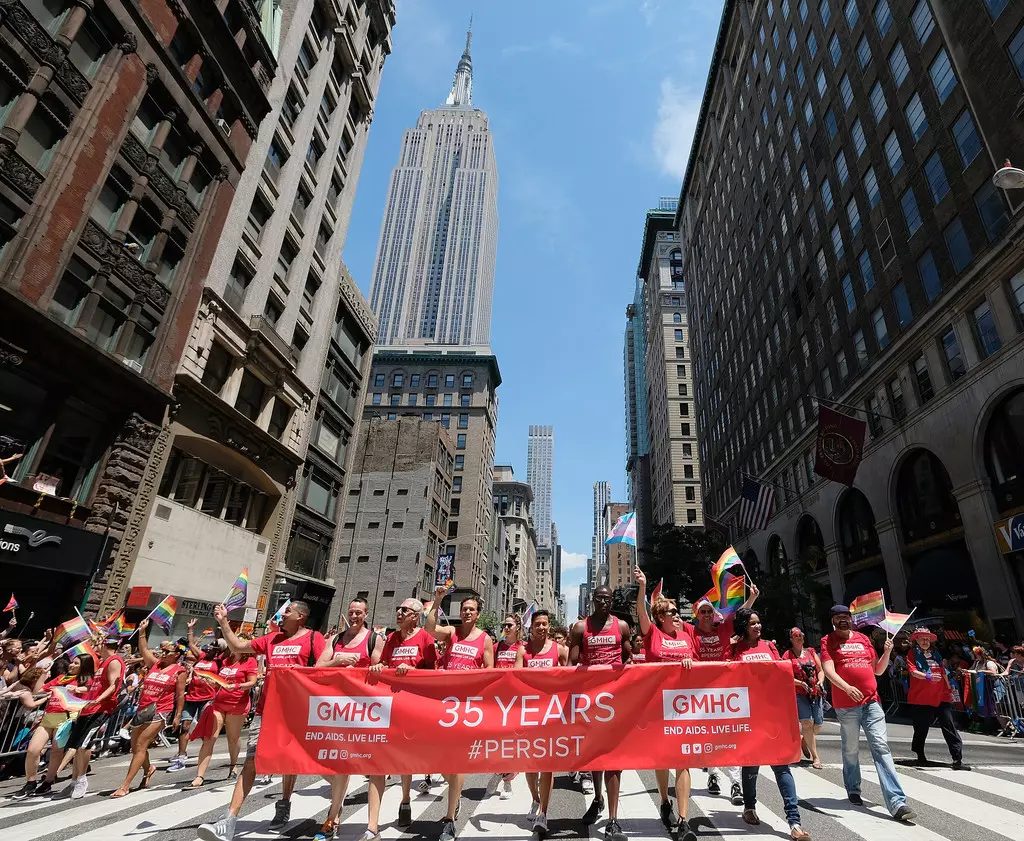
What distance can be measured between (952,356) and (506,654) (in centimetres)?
2645

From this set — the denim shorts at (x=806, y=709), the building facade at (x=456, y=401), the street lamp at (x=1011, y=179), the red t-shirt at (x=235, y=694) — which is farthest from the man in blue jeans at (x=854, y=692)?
the building facade at (x=456, y=401)

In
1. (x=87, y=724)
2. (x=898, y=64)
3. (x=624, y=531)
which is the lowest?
(x=87, y=724)

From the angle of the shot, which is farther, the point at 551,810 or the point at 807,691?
the point at 807,691

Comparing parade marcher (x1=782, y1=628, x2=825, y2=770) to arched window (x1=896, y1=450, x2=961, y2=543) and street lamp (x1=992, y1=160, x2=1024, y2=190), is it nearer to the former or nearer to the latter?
street lamp (x1=992, y1=160, x2=1024, y2=190)

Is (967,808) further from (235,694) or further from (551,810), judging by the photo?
(235,694)

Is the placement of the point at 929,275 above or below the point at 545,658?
above

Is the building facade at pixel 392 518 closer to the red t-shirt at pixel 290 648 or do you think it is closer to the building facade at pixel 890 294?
the building facade at pixel 890 294

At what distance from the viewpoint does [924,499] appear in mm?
27609

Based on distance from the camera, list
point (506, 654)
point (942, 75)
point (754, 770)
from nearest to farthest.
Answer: point (754, 770) → point (506, 654) → point (942, 75)

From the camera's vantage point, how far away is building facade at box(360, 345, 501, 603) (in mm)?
88688

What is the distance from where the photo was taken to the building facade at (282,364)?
→ 23.6 metres

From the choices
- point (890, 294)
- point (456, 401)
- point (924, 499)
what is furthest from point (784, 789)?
point (456, 401)

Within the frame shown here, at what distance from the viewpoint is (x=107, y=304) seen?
2022cm

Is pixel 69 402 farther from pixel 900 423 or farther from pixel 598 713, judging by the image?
pixel 900 423
